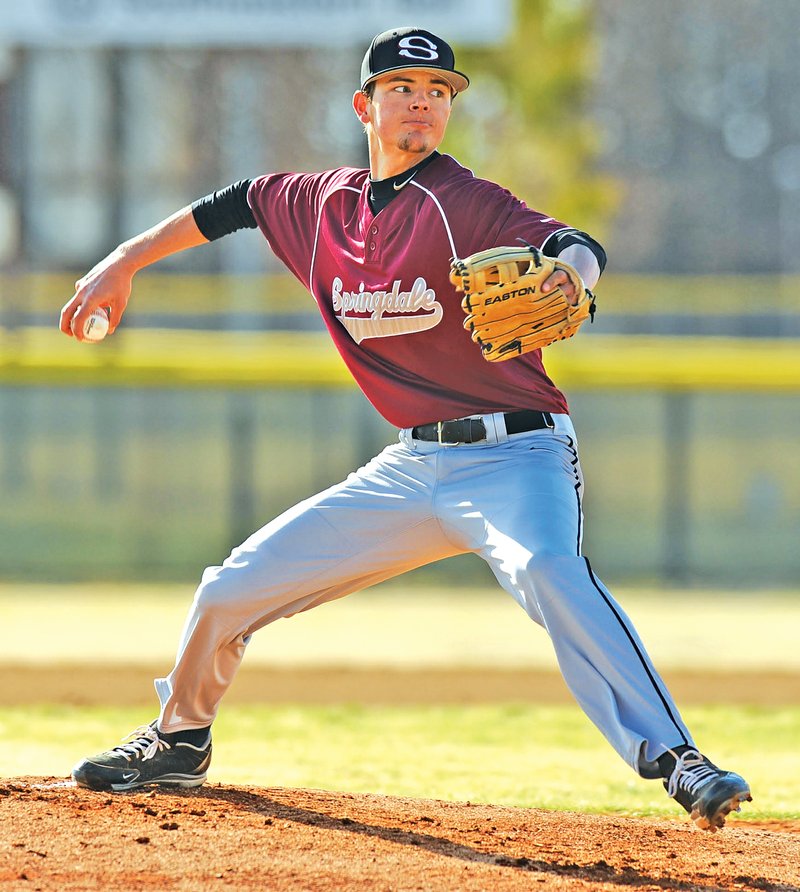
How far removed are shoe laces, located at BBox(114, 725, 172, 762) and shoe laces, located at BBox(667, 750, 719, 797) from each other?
1316 millimetres

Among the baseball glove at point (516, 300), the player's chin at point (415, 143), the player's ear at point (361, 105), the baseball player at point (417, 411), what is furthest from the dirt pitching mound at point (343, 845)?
the player's ear at point (361, 105)

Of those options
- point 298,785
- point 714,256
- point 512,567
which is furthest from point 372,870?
point 714,256

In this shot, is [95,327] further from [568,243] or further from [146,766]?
[568,243]

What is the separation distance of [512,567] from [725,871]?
2.50 feet

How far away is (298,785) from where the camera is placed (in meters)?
4.05

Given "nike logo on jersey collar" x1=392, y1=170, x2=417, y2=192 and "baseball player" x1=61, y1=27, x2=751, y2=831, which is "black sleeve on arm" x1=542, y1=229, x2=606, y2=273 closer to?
"baseball player" x1=61, y1=27, x2=751, y2=831

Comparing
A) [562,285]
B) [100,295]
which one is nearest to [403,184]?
[562,285]

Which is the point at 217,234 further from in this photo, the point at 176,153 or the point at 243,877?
the point at 176,153

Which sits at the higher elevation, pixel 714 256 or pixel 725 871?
pixel 714 256

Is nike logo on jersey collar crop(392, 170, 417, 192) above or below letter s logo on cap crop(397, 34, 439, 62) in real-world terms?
below

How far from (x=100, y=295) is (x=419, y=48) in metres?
0.99

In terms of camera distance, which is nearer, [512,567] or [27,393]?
[512,567]

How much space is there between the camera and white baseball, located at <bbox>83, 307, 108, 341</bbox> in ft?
11.5

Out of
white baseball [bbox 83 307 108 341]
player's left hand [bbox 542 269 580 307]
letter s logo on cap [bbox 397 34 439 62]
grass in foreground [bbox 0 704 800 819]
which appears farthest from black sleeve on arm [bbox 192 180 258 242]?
grass in foreground [bbox 0 704 800 819]
